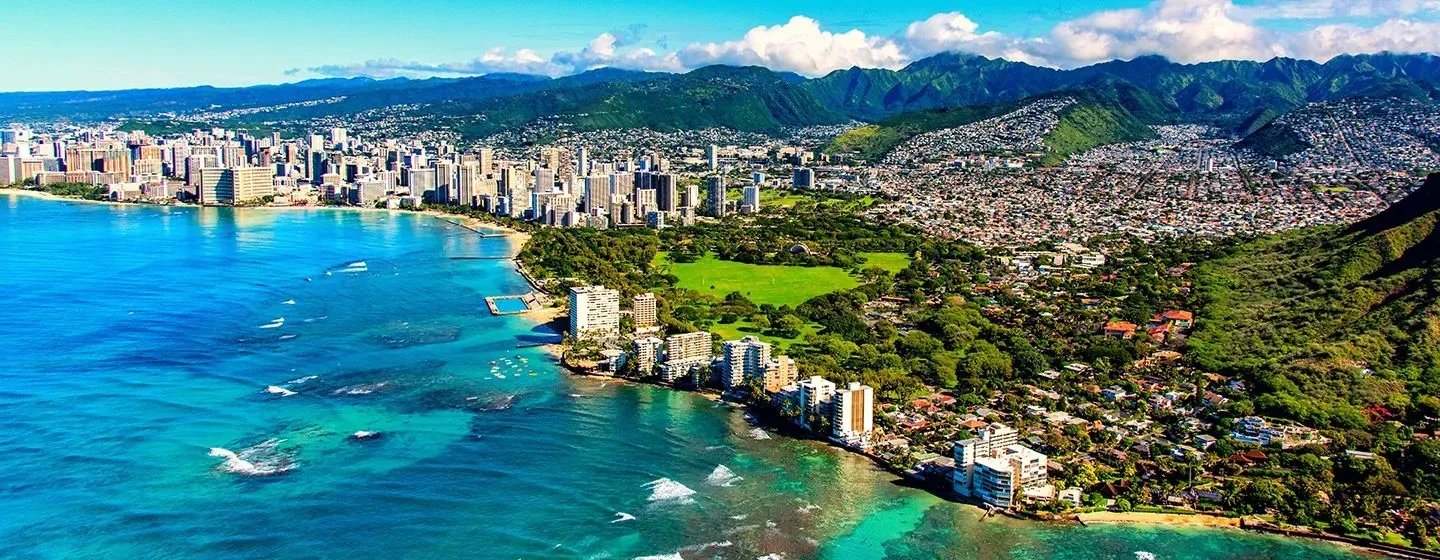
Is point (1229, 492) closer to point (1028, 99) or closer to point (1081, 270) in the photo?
point (1081, 270)

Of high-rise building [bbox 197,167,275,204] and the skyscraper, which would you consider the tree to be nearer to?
the skyscraper

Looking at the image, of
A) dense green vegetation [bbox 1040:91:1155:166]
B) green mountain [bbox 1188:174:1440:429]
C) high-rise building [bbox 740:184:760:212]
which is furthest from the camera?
dense green vegetation [bbox 1040:91:1155:166]

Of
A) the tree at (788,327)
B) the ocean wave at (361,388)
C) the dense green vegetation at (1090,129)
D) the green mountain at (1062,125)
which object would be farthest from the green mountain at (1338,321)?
the green mountain at (1062,125)

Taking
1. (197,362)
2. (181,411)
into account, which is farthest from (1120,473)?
(197,362)

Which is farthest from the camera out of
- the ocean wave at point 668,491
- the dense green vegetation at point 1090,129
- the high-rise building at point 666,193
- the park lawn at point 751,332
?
the dense green vegetation at point 1090,129

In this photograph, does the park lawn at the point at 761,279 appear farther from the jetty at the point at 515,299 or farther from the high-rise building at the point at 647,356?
the high-rise building at the point at 647,356

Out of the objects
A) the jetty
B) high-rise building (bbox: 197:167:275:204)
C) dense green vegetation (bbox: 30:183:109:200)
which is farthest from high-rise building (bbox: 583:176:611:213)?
dense green vegetation (bbox: 30:183:109:200)

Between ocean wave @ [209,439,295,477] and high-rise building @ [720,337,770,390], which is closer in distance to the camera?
ocean wave @ [209,439,295,477]
